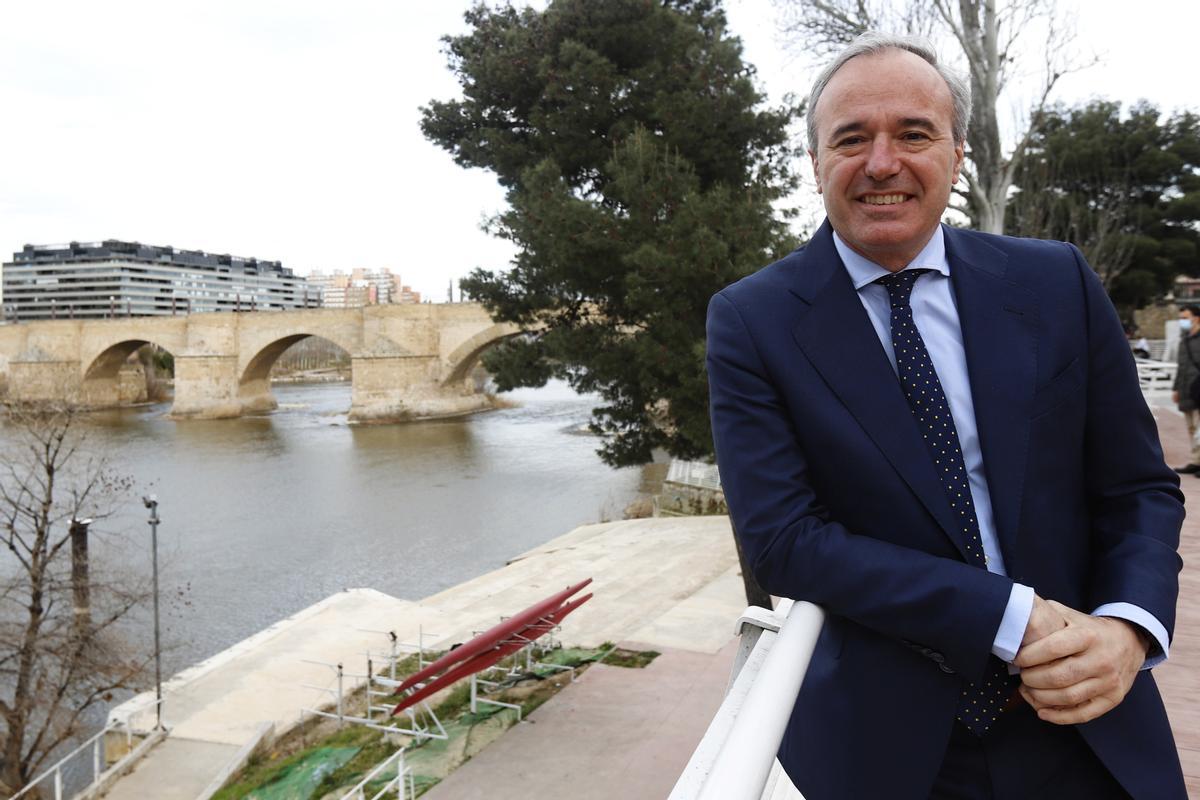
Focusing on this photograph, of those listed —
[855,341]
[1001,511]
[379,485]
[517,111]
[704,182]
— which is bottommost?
[379,485]

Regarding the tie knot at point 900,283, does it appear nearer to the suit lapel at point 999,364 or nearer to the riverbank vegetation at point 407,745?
the suit lapel at point 999,364

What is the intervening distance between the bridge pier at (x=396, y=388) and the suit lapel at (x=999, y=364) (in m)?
34.1

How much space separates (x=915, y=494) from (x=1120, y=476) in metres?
0.26

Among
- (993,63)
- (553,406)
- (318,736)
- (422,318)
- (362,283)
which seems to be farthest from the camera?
(362,283)

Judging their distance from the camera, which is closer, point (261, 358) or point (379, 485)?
point (379, 485)

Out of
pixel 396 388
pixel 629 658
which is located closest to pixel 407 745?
pixel 629 658

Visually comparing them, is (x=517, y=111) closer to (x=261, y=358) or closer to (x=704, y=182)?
(x=704, y=182)

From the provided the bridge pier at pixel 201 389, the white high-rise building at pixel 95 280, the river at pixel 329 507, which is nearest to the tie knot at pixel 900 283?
the river at pixel 329 507

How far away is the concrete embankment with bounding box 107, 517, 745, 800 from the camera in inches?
215

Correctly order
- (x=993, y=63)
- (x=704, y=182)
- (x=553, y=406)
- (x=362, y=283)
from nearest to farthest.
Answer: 1. (x=993, y=63)
2. (x=704, y=182)
3. (x=553, y=406)
4. (x=362, y=283)

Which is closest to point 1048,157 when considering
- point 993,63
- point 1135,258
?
point 1135,258

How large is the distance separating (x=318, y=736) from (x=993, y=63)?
787cm

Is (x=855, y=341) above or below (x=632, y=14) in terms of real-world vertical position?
below

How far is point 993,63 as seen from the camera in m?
7.81
